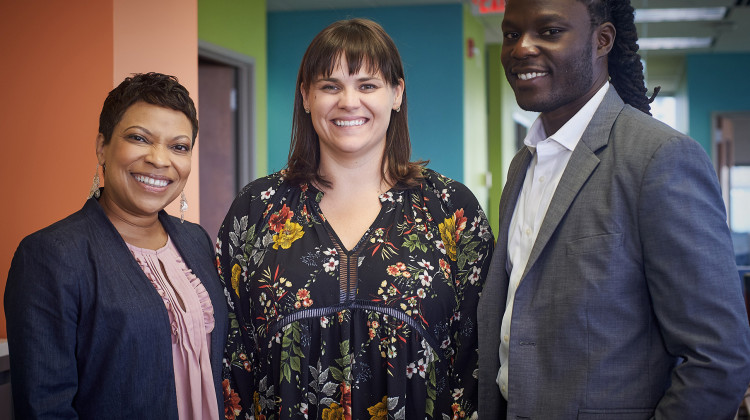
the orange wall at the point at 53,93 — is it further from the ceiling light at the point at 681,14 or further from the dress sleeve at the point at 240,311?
the ceiling light at the point at 681,14

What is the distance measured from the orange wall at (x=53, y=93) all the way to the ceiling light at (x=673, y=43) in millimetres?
7668

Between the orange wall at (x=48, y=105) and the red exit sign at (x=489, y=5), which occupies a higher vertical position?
the red exit sign at (x=489, y=5)

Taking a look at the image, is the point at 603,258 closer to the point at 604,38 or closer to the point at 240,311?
the point at 604,38

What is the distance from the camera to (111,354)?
1637mm

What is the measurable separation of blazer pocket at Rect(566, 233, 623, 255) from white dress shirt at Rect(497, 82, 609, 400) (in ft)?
0.50

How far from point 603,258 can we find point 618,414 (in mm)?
323

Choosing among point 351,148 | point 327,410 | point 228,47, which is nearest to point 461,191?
point 351,148

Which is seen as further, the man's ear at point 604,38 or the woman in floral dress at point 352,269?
the woman in floral dress at point 352,269

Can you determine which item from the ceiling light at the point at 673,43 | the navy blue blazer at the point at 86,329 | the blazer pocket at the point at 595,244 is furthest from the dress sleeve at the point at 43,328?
the ceiling light at the point at 673,43

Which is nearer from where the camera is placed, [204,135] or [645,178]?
[645,178]

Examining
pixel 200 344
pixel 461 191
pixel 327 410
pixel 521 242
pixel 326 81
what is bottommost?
pixel 327 410

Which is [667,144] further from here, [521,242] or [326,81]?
[326,81]

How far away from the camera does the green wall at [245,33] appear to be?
524cm

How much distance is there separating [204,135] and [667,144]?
4959 mm
